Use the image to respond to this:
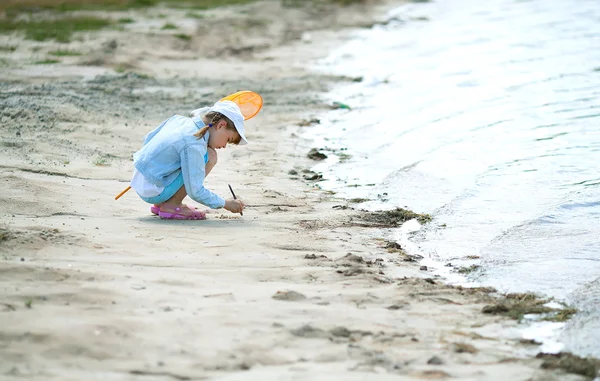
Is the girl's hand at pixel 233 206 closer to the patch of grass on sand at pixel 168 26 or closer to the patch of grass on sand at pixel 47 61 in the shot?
the patch of grass on sand at pixel 47 61

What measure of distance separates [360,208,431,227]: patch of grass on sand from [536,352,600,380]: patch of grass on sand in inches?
86.9

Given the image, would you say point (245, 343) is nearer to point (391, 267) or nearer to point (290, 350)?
point (290, 350)

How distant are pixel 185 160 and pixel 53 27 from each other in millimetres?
10975

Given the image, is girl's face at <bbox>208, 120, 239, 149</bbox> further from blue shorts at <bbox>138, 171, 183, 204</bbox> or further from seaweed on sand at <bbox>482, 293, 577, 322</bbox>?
seaweed on sand at <bbox>482, 293, 577, 322</bbox>

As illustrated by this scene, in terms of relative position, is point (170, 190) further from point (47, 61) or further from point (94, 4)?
point (94, 4)

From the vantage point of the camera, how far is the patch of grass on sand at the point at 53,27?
45.9 feet

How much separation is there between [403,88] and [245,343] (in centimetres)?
768

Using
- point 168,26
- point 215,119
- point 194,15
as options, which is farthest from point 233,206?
point 194,15

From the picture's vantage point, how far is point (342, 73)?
11953mm

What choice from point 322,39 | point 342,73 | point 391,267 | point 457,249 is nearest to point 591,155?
point 457,249

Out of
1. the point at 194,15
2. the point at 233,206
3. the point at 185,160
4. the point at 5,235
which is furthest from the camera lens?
the point at 194,15

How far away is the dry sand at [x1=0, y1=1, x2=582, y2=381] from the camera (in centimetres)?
324

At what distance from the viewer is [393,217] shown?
571cm

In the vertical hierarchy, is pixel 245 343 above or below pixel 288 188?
above
